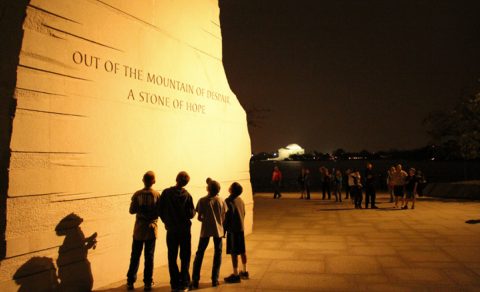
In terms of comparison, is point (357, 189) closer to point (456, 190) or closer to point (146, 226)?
point (456, 190)

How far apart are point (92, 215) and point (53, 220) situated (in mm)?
697

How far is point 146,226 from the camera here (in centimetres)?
586

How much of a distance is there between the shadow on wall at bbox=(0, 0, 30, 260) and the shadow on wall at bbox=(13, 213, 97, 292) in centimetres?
44

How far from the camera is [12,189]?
15.5 feet

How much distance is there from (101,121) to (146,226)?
1647mm

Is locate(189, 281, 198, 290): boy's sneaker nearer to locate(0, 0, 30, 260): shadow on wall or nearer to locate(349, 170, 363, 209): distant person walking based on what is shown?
locate(0, 0, 30, 260): shadow on wall

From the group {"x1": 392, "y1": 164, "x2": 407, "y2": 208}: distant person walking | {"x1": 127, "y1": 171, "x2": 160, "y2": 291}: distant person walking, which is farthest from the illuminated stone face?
{"x1": 392, "y1": 164, "x2": 407, "y2": 208}: distant person walking

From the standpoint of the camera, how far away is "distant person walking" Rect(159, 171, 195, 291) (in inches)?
223

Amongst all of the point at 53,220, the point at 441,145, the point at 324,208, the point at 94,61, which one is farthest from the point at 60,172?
the point at 441,145

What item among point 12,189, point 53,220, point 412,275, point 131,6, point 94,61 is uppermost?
point 131,6

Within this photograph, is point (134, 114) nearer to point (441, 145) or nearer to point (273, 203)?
point (273, 203)

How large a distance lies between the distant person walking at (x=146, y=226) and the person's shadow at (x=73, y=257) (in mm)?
590

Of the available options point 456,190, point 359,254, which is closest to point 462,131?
point 456,190

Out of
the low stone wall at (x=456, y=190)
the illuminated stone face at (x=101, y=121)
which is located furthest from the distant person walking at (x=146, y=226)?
the low stone wall at (x=456, y=190)
